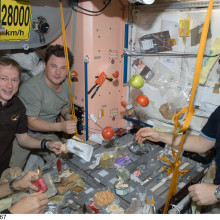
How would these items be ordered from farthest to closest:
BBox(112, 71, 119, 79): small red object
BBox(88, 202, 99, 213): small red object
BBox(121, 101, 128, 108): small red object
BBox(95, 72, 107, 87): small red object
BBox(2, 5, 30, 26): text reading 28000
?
BBox(121, 101, 128, 108): small red object < BBox(112, 71, 119, 79): small red object < BBox(95, 72, 107, 87): small red object < BBox(2, 5, 30, 26): text reading 28000 < BBox(88, 202, 99, 213): small red object

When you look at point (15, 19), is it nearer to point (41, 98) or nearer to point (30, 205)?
point (41, 98)

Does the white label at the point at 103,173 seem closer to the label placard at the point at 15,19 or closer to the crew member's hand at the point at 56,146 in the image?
the crew member's hand at the point at 56,146

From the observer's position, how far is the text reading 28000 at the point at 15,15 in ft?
5.30

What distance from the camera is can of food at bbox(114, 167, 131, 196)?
1.35 metres

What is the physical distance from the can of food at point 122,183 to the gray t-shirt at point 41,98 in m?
0.99

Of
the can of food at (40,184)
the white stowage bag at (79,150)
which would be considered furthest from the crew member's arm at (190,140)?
the can of food at (40,184)

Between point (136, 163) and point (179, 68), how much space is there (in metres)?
0.92

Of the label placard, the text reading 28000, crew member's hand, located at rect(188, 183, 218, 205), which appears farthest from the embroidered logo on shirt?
crew member's hand, located at rect(188, 183, 218, 205)

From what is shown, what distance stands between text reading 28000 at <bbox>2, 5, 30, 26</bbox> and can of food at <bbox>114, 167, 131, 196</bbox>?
4.59 ft

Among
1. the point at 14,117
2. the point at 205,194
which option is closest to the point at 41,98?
the point at 14,117

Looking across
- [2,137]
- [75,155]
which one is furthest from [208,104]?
[2,137]

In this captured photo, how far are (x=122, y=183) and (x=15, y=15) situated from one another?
149 cm

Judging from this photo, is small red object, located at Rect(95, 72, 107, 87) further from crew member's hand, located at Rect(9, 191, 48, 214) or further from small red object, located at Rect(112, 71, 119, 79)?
crew member's hand, located at Rect(9, 191, 48, 214)

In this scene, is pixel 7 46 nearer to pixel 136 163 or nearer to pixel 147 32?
pixel 147 32
